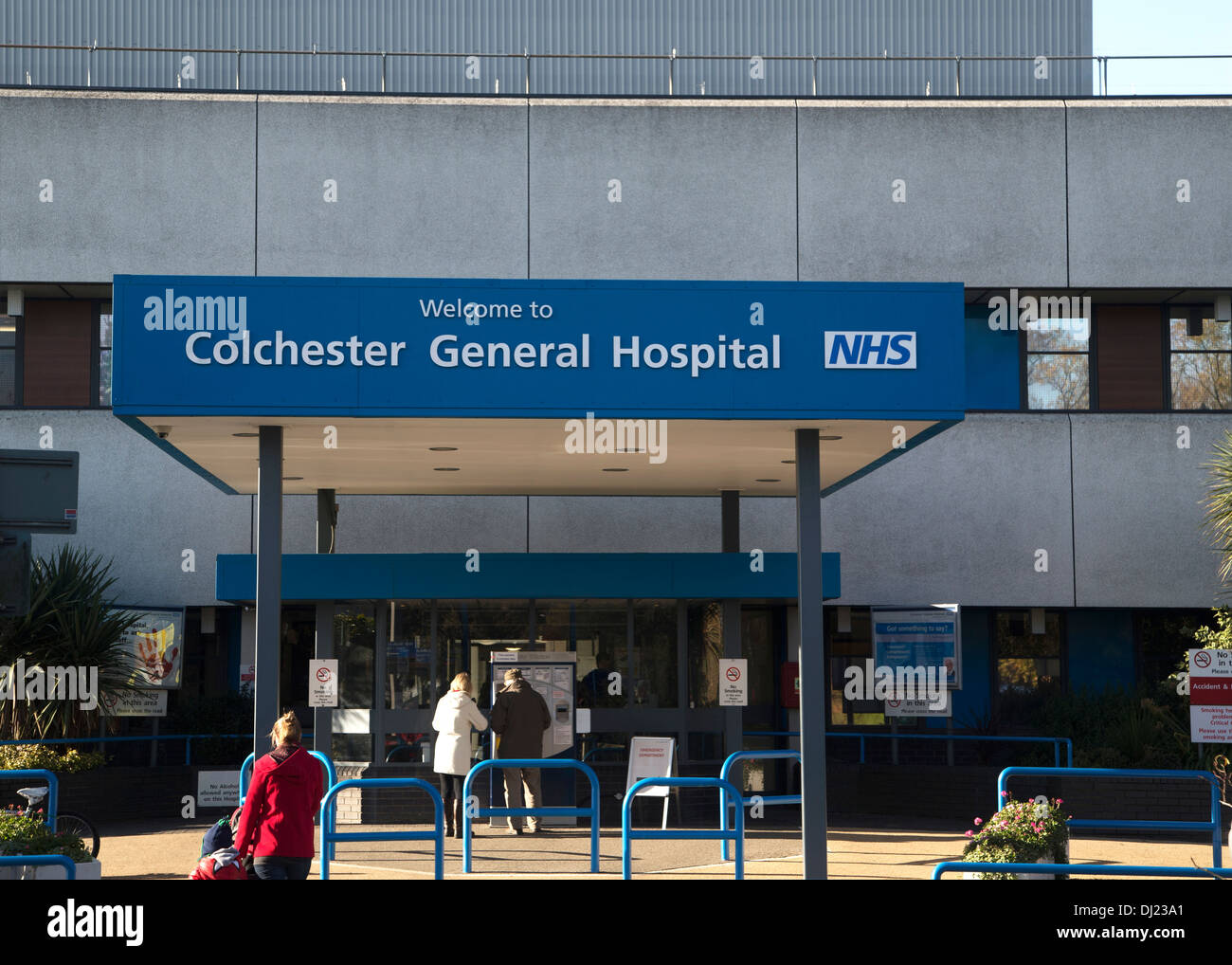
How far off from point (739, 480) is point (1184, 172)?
10.4m

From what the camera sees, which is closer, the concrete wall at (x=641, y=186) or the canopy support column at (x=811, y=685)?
the canopy support column at (x=811, y=685)

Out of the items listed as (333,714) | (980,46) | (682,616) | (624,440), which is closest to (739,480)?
(682,616)

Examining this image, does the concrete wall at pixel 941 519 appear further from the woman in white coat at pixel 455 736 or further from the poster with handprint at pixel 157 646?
the woman in white coat at pixel 455 736

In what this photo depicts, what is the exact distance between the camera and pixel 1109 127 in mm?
23016

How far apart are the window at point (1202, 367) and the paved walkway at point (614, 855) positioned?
320 inches

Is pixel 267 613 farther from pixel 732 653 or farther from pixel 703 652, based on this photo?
pixel 703 652

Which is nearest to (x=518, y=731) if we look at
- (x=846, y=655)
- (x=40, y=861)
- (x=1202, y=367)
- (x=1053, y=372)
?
(x=40, y=861)

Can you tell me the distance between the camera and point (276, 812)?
9.24 metres

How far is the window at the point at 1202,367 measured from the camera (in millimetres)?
22891

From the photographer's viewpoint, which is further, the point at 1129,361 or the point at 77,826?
the point at 1129,361

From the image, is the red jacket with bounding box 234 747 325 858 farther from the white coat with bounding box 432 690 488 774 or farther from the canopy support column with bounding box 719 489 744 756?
the canopy support column with bounding box 719 489 744 756

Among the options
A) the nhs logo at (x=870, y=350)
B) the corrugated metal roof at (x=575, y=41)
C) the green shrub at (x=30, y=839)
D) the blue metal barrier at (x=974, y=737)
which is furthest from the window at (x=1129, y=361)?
the green shrub at (x=30, y=839)

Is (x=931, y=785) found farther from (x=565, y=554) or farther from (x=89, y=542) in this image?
(x=89, y=542)

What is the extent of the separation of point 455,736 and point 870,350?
6031mm
